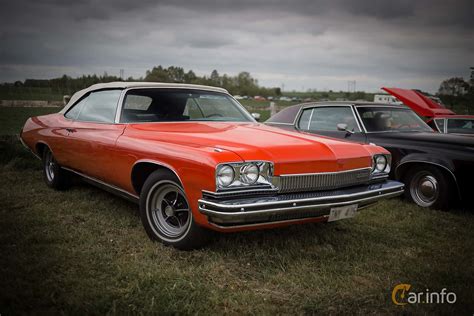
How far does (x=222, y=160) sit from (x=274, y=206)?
50 cm

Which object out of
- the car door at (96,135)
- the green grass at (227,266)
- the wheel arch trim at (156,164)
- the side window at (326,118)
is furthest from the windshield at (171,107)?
the side window at (326,118)

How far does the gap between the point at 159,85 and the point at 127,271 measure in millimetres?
2239

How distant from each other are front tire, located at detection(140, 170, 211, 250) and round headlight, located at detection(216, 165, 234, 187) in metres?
0.48

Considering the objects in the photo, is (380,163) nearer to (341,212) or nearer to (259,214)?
(341,212)

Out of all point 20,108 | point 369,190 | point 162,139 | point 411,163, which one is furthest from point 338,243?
point 20,108

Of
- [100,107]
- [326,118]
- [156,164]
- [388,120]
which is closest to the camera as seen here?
[156,164]

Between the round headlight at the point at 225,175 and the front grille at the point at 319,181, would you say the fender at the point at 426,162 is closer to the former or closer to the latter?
the front grille at the point at 319,181

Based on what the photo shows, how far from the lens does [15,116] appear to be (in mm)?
8453

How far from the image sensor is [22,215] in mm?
4199

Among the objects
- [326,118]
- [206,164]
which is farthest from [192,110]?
[326,118]

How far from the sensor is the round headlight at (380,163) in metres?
3.82

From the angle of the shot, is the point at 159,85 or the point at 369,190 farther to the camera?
the point at 159,85

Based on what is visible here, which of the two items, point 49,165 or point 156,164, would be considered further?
point 49,165

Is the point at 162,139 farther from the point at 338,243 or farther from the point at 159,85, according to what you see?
the point at 338,243
